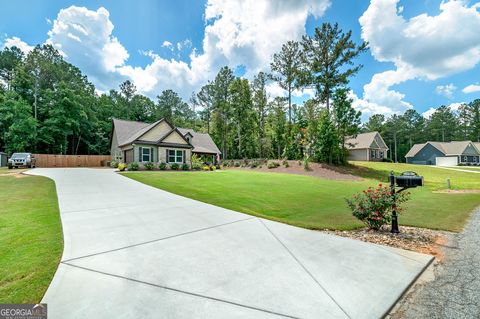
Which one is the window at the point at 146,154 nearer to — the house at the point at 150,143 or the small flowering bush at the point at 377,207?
the house at the point at 150,143

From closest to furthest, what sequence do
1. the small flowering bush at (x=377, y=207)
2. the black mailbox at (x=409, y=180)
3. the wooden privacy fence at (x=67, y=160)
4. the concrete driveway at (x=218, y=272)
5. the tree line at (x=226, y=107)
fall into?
the concrete driveway at (x=218, y=272) < the black mailbox at (x=409, y=180) < the small flowering bush at (x=377, y=207) < the tree line at (x=226, y=107) < the wooden privacy fence at (x=67, y=160)

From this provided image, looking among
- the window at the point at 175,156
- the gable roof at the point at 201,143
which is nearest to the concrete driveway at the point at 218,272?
the window at the point at 175,156

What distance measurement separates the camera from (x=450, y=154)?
4162 cm

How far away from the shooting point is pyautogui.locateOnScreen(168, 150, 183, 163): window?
2409cm

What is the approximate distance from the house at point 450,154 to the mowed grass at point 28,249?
58.0 metres

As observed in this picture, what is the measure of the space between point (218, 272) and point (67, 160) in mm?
34257

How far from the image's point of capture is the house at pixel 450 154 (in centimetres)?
4116

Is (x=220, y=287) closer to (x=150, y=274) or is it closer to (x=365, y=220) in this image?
(x=150, y=274)

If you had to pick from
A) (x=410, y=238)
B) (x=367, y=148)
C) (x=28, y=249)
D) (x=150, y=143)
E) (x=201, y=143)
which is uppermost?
(x=201, y=143)

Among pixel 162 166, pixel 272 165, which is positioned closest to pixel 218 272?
pixel 162 166

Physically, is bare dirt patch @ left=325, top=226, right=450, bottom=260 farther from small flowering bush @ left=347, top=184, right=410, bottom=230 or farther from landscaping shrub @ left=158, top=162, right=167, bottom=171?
landscaping shrub @ left=158, top=162, right=167, bottom=171

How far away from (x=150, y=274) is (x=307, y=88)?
27704 mm

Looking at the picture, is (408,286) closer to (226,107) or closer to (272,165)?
(272,165)

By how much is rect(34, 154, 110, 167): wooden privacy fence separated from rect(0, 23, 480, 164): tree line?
10.2ft
